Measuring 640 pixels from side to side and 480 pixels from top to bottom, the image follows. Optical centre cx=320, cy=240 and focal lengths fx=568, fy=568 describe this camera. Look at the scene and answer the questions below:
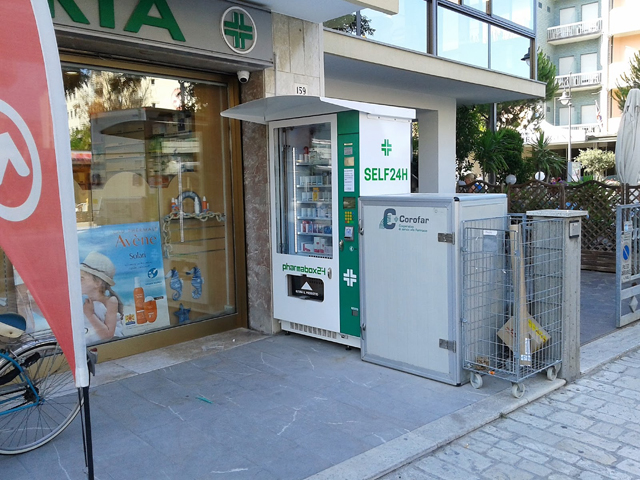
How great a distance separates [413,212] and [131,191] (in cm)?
285

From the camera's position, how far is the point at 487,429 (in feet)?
13.1

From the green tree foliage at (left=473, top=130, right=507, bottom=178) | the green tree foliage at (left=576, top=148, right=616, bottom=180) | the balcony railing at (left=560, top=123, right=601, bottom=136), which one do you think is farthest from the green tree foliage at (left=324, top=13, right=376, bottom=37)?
the balcony railing at (left=560, top=123, right=601, bottom=136)

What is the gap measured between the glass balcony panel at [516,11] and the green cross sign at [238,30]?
5.92 meters

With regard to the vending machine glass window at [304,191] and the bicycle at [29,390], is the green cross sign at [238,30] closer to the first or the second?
the vending machine glass window at [304,191]

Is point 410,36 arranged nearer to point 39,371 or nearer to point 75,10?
point 75,10

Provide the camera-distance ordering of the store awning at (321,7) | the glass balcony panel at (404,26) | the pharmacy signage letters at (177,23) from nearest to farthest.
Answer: the pharmacy signage letters at (177,23) → the store awning at (321,7) → the glass balcony panel at (404,26)

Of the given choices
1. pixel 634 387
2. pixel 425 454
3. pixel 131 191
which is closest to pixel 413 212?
pixel 425 454

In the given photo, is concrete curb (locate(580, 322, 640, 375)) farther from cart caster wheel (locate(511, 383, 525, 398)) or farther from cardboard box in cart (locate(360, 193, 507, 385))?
cardboard box in cart (locate(360, 193, 507, 385))

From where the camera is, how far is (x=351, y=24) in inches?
294

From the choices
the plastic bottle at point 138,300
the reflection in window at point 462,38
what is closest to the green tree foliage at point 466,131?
the reflection in window at point 462,38

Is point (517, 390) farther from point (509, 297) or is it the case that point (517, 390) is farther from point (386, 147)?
point (386, 147)

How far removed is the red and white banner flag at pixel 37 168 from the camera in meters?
2.25

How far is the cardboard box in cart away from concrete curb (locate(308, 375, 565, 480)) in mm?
468

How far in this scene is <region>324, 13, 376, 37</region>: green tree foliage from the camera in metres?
7.31
